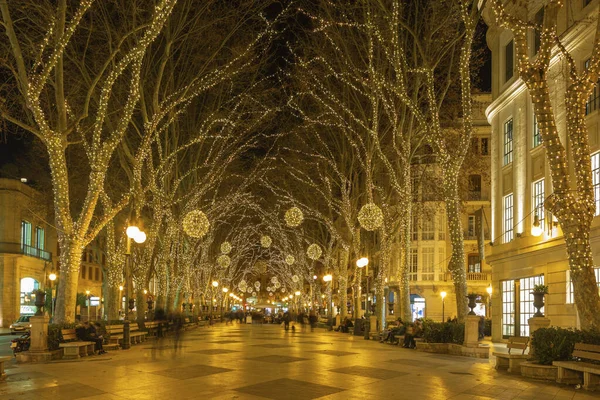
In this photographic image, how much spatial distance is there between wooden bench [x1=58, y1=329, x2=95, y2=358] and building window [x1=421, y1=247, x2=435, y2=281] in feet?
133

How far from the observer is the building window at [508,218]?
3061 cm

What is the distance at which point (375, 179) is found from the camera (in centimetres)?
3816

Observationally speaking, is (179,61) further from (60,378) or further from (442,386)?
(442,386)

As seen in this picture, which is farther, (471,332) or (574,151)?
(471,332)

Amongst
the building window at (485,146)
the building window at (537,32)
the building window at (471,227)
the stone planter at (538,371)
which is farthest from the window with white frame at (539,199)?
the building window at (471,227)

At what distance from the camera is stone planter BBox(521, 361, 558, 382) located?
14.9m

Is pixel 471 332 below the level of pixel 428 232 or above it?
below

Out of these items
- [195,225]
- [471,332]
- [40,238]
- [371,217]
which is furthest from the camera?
[40,238]

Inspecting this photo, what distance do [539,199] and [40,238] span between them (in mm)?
48269

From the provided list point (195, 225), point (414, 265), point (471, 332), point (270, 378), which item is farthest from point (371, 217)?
point (414, 265)

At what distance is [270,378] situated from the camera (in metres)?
14.9

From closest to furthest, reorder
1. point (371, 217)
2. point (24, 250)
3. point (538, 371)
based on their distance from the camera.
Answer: point (538, 371) < point (371, 217) < point (24, 250)

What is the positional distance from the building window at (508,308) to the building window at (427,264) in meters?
25.7

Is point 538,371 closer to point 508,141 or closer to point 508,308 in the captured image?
point 508,308
